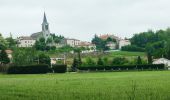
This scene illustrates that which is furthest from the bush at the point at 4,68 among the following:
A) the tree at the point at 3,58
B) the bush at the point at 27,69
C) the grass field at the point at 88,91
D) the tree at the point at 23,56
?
the grass field at the point at 88,91

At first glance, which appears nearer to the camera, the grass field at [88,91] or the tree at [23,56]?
the grass field at [88,91]

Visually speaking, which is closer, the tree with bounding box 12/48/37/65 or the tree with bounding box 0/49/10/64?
the tree with bounding box 0/49/10/64

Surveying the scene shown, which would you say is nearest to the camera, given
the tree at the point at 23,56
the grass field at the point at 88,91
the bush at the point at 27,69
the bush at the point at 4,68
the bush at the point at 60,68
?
the grass field at the point at 88,91

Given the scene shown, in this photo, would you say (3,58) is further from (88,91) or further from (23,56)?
(88,91)

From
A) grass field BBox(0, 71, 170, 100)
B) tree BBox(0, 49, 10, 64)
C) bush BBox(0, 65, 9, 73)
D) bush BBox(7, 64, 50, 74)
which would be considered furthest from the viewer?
tree BBox(0, 49, 10, 64)

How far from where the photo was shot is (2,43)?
106 meters

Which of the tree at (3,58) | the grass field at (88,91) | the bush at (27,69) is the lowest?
the grass field at (88,91)

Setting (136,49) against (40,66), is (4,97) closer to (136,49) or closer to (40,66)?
(40,66)

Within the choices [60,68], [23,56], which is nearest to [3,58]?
[23,56]

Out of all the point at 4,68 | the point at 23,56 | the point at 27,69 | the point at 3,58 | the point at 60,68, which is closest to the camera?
the point at 27,69

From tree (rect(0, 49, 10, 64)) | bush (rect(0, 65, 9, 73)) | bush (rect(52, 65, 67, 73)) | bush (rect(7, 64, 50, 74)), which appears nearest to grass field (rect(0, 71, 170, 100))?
bush (rect(7, 64, 50, 74))

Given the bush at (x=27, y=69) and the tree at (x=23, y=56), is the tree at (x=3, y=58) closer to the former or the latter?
the tree at (x=23, y=56)

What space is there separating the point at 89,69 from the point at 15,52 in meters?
26.9

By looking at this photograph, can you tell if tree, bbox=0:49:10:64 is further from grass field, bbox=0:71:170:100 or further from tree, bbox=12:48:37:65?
grass field, bbox=0:71:170:100
